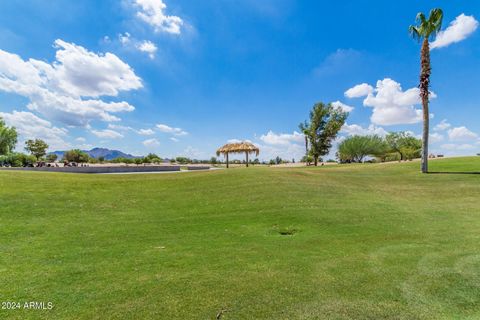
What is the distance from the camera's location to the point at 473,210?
33.4ft

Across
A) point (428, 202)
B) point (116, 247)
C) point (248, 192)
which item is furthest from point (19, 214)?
point (428, 202)

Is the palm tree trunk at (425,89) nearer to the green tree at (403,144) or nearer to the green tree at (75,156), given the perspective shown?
the green tree at (403,144)

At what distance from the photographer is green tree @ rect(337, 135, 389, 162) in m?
60.8

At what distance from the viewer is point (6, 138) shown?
47844 millimetres

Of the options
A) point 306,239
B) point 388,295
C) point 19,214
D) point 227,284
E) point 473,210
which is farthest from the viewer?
point 473,210

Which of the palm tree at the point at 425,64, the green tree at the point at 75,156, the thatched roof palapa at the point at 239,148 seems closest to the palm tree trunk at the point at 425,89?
the palm tree at the point at 425,64

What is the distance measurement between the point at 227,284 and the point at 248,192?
8631mm

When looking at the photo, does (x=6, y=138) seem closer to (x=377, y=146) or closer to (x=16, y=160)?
(x=16, y=160)

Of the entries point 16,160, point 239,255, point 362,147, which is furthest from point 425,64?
point 16,160

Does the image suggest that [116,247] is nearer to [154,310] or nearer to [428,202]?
[154,310]

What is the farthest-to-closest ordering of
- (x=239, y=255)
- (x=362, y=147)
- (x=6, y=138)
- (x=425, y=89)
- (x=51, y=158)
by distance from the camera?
(x=362, y=147) → (x=51, y=158) → (x=6, y=138) → (x=425, y=89) → (x=239, y=255)

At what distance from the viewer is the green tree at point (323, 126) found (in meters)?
44.5

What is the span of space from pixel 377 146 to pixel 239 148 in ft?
133

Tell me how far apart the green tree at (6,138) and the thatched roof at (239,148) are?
1587 inches
